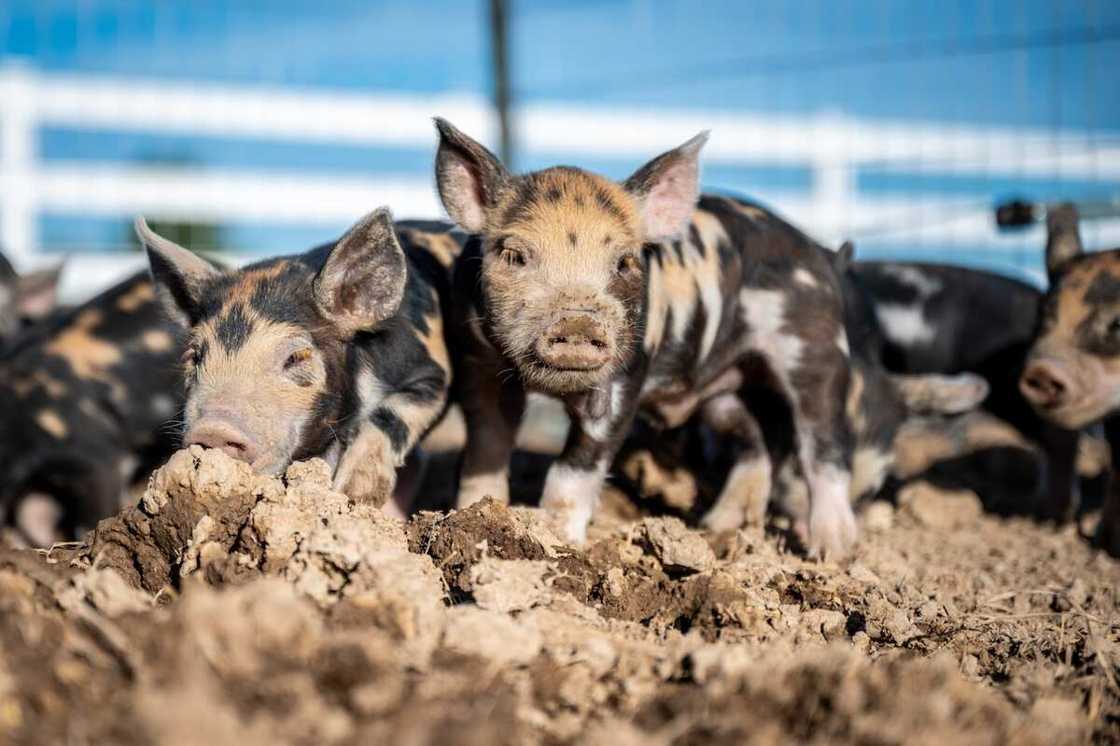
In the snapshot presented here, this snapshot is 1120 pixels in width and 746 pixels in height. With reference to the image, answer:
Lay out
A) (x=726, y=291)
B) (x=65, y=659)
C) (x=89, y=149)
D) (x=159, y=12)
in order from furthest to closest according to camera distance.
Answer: (x=89, y=149)
(x=159, y=12)
(x=726, y=291)
(x=65, y=659)

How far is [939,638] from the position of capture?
318 centimetres

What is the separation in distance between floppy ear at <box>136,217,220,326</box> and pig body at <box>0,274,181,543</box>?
154 cm

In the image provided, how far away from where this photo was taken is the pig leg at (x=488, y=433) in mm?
4621

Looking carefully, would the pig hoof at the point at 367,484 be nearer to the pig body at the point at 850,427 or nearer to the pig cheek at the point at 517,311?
the pig cheek at the point at 517,311

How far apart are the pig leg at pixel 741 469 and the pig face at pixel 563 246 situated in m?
1.32

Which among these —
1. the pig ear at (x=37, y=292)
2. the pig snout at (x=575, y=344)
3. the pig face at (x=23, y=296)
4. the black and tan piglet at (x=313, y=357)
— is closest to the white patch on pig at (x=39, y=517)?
the pig face at (x=23, y=296)

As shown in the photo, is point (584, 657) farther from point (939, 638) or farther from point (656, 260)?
point (656, 260)

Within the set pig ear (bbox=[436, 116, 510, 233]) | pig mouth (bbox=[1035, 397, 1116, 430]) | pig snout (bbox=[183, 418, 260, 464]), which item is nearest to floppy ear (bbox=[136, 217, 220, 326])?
pig snout (bbox=[183, 418, 260, 464])

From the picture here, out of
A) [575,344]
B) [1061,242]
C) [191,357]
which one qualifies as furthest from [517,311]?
[1061,242]

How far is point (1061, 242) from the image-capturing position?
6277 millimetres

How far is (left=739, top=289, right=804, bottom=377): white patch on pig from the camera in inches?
206

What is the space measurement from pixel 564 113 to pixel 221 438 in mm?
10762

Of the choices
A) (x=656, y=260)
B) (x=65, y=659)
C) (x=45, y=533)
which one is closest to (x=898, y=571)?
(x=656, y=260)

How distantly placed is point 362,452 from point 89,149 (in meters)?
9.28
